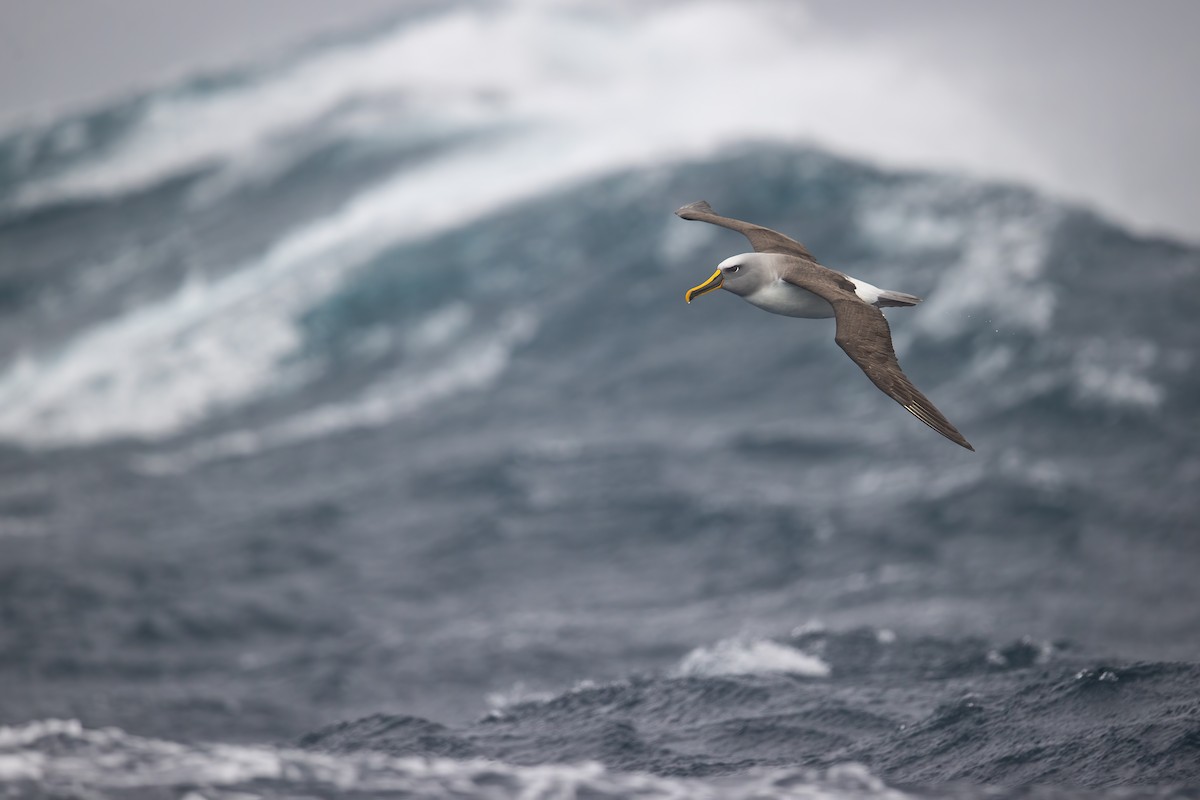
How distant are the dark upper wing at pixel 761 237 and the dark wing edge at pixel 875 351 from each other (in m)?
2.68

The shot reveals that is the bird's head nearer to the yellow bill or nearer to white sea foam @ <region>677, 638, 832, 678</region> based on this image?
the yellow bill

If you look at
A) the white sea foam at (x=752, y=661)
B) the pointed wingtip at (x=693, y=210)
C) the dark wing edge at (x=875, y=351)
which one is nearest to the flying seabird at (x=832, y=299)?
the dark wing edge at (x=875, y=351)

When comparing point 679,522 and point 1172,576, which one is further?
point 679,522

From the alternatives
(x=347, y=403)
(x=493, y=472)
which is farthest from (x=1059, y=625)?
(x=347, y=403)

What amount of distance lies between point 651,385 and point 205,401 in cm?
2297

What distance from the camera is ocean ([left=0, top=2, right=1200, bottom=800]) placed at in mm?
25875

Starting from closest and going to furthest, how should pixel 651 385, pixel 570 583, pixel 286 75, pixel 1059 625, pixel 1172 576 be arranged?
pixel 1059 625
pixel 1172 576
pixel 570 583
pixel 651 385
pixel 286 75

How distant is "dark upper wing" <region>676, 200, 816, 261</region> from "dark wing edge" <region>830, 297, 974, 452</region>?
268cm

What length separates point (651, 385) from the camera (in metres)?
58.9

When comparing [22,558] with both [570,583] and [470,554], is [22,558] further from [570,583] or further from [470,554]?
[570,583]

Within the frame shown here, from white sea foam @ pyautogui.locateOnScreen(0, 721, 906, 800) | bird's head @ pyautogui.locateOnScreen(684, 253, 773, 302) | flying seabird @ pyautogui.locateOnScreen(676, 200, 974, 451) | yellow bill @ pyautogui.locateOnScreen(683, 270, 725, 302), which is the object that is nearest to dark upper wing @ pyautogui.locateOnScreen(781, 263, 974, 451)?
flying seabird @ pyautogui.locateOnScreen(676, 200, 974, 451)

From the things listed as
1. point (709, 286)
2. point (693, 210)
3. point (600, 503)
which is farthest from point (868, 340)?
point (600, 503)

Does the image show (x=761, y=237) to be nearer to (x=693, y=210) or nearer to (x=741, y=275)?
(x=693, y=210)

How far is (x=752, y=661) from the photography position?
31547 millimetres
